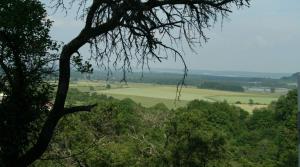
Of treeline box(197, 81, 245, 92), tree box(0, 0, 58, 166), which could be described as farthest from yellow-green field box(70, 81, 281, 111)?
tree box(0, 0, 58, 166)

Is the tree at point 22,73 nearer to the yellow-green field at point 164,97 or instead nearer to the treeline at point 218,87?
the yellow-green field at point 164,97

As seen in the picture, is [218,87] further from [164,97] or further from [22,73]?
[22,73]

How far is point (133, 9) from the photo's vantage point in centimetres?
669

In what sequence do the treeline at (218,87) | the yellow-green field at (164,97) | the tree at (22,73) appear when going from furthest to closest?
the treeline at (218,87), the yellow-green field at (164,97), the tree at (22,73)

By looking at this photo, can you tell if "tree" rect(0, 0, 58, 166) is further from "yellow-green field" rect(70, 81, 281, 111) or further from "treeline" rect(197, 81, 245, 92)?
"treeline" rect(197, 81, 245, 92)

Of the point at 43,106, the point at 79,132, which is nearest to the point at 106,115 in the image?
the point at 79,132

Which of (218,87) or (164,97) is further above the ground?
(218,87)

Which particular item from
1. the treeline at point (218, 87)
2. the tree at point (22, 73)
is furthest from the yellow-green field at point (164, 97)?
the tree at point (22, 73)

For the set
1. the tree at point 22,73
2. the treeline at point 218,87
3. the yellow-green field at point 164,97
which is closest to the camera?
the tree at point 22,73

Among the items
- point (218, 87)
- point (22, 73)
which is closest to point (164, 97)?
point (218, 87)

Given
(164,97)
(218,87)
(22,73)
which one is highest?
(22,73)

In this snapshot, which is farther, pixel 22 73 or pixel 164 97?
pixel 164 97

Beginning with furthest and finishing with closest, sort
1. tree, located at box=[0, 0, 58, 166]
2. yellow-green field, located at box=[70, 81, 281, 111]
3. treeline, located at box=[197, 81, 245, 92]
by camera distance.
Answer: treeline, located at box=[197, 81, 245, 92], yellow-green field, located at box=[70, 81, 281, 111], tree, located at box=[0, 0, 58, 166]

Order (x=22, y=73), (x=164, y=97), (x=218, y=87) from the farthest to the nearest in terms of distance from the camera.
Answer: (x=218, y=87), (x=164, y=97), (x=22, y=73)
